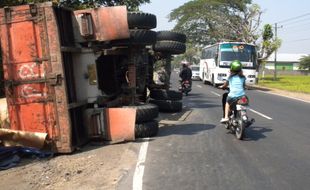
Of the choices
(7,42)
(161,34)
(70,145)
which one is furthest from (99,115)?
(161,34)

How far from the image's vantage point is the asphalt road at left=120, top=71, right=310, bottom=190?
671 cm

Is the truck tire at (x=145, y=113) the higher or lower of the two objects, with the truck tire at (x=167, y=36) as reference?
lower

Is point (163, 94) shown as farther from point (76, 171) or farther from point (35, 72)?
point (76, 171)

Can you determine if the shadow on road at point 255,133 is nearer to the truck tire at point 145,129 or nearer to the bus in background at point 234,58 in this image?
the truck tire at point 145,129

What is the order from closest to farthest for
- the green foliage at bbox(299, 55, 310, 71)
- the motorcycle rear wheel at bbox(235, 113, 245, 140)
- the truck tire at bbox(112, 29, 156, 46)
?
the motorcycle rear wheel at bbox(235, 113, 245, 140)
the truck tire at bbox(112, 29, 156, 46)
the green foliage at bbox(299, 55, 310, 71)

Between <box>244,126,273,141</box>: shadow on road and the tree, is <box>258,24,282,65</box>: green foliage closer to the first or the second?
the tree

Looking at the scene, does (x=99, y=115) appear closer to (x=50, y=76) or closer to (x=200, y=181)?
(x=50, y=76)

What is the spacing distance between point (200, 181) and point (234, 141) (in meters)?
3.61

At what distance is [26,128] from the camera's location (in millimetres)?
9422

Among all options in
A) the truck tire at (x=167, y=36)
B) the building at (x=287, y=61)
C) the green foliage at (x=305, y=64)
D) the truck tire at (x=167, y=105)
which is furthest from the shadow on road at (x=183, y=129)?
the building at (x=287, y=61)

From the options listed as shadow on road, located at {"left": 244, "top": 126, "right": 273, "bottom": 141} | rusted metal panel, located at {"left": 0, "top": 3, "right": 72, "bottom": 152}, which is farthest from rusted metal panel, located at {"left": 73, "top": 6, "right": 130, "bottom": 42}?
shadow on road, located at {"left": 244, "top": 126, "right": 273, "bottom": 141}

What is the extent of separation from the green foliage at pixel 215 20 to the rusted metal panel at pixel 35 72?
43133mm

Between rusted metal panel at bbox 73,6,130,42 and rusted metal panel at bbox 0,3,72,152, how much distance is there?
3.14 ft

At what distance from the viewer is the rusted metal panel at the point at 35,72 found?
9.03 meters
